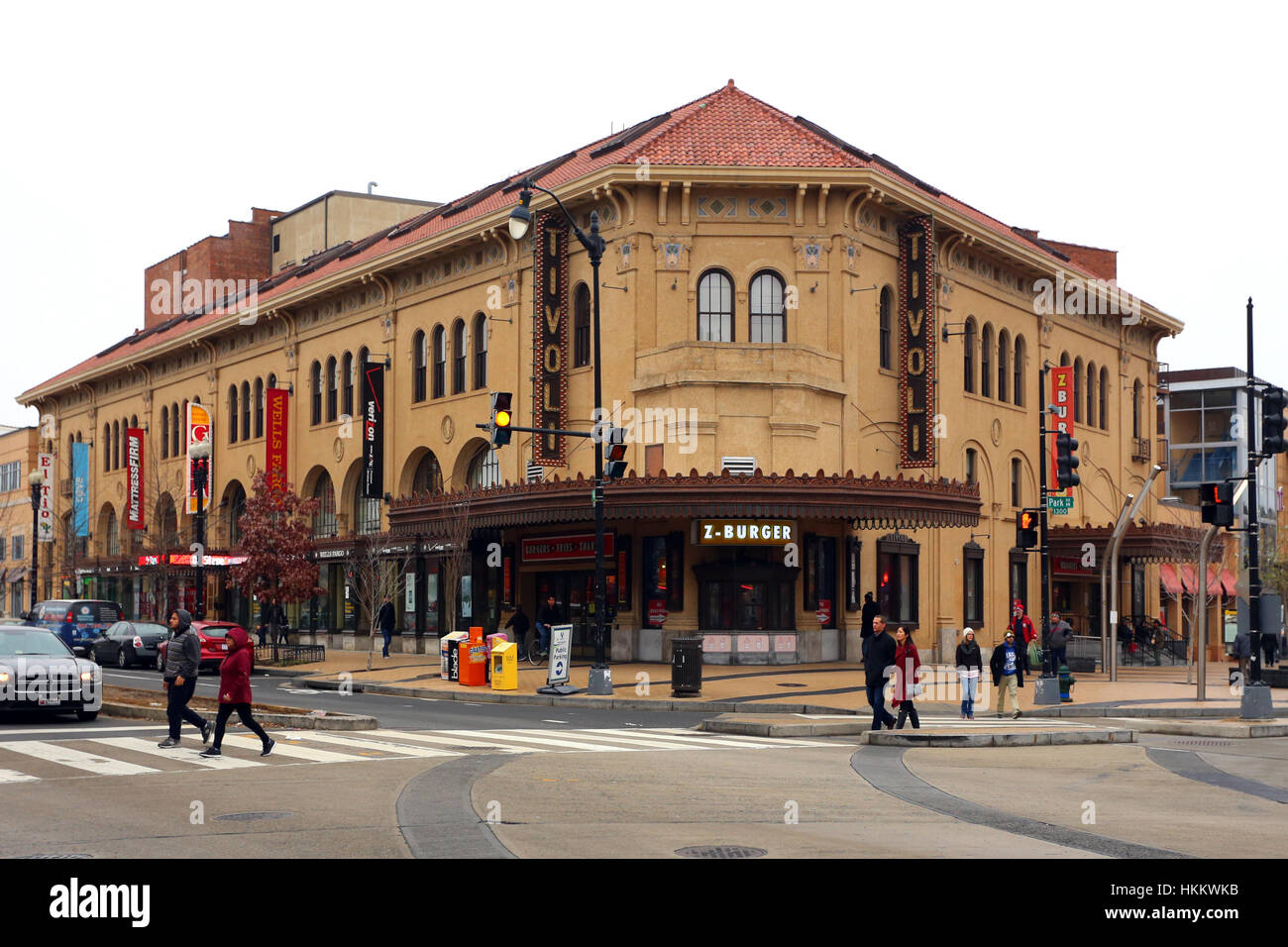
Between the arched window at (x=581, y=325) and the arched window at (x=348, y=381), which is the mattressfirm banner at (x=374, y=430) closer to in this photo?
the arched window at (x=348, y=381)

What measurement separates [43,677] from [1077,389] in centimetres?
3847

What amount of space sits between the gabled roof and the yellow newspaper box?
1368 cm

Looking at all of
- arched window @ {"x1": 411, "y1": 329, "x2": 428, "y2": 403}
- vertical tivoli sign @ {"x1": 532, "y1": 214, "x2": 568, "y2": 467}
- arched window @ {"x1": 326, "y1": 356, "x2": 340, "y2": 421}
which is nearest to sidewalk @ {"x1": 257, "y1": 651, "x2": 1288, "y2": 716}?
vertical tivoli sign @ {"x1": 532, "y1": 214, "x2": 568, "y2": 467}

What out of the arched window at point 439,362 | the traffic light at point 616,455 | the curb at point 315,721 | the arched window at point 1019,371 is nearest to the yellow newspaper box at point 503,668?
the traffic light at point 616,455

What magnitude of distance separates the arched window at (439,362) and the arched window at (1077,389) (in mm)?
22007

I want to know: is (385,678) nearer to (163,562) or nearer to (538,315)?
(538,315)

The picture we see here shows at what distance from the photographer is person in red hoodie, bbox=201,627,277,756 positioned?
15.5 metres

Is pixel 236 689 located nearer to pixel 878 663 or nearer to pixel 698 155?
pixel 878 663

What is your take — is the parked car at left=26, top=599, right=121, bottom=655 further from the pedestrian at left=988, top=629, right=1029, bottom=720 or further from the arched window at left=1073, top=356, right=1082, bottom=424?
the arched window at left=1073, top=356, right=1082, bottom=424

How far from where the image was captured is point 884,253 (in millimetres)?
37688

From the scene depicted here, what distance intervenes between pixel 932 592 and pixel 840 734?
19553 millimetres

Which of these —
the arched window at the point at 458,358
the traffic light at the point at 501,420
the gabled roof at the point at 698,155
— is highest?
the gabled roof at the point at 698,155

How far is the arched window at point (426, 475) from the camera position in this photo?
4453 cm

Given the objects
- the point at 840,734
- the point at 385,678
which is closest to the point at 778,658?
the point at 385,678
